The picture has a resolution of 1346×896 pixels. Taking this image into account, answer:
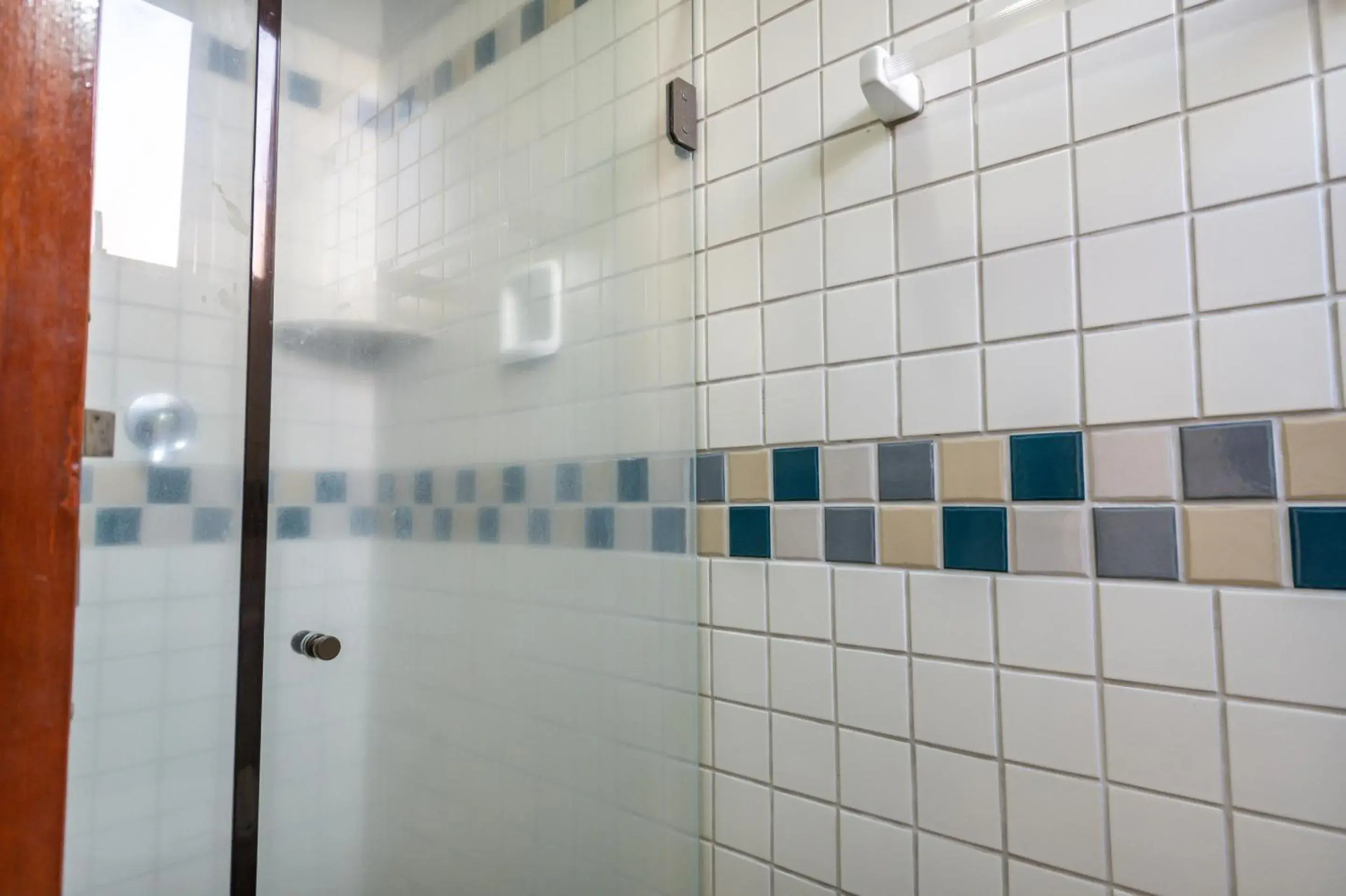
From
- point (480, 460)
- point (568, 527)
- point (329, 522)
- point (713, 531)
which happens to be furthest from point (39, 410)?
point (713, 531)

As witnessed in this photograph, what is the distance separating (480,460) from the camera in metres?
0.87

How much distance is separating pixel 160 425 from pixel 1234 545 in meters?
1.01

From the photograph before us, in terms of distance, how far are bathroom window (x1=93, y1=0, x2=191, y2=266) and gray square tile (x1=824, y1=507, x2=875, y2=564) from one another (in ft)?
2.59

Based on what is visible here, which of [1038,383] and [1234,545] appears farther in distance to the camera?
[1038,383]

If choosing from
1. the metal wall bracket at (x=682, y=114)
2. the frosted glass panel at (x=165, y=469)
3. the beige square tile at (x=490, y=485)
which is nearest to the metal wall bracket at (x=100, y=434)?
the frosted glass panel at (x=165, y=469)

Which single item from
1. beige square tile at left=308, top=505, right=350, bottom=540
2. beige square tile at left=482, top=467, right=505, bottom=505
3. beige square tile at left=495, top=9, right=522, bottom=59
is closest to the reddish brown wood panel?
beige square tile at left=308, top=505, right=350, bottom=540

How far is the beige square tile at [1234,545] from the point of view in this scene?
2.10ft

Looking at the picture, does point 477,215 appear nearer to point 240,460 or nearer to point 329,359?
point 329,359

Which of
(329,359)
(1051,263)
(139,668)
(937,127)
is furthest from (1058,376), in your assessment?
(139,668)

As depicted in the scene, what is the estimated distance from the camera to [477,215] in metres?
0.88

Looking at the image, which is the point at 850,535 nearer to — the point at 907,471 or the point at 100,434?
the point at 907,471

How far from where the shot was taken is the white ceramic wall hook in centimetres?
80

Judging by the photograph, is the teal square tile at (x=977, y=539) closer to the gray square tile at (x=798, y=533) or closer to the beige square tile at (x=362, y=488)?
the gray square tile at (x=798, y=533)

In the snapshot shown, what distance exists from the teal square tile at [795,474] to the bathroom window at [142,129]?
0.74 meters
